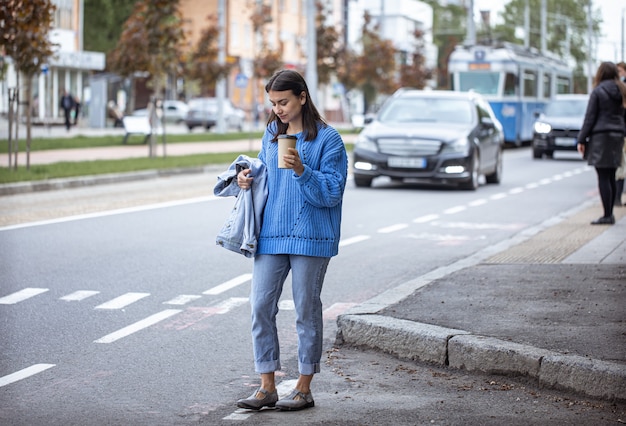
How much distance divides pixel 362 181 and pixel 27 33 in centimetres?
728

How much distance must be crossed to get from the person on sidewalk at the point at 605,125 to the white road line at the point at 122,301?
6.43 meters

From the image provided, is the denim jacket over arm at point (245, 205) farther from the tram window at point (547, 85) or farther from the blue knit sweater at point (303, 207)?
the tram window at point (547, 85)

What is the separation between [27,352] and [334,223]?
2334mm

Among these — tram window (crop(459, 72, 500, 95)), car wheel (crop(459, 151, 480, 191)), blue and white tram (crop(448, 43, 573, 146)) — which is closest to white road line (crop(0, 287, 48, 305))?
car wheel (crop(459, 151, 480, 191))

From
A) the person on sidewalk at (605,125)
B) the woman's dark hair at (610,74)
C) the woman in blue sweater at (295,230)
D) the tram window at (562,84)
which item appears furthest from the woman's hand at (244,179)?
the tram window at (562,84)

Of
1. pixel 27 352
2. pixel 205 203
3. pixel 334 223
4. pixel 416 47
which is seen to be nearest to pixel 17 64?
pixel 205 203

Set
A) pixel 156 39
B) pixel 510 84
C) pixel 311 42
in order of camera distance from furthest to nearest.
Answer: pixel 510 84
pixel 311 42
pixel 156 39

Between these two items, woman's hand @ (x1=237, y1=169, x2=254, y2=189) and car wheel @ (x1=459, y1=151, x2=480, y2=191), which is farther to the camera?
car wheel @ (x1=459, y1=151, x2=480, y2=191)

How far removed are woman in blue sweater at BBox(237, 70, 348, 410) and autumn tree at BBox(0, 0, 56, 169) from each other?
1615cm

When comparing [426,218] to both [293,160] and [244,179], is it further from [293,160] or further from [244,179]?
[293,160]

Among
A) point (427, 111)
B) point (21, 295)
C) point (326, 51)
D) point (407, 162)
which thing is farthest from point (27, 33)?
point (326, 51)

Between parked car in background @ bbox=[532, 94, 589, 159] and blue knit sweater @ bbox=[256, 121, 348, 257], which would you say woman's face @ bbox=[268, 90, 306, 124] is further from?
parked car in background @ bbox=[532, 94, 589, 159]

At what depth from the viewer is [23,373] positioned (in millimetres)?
6652

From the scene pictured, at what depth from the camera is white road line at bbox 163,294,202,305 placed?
915 centimetres
